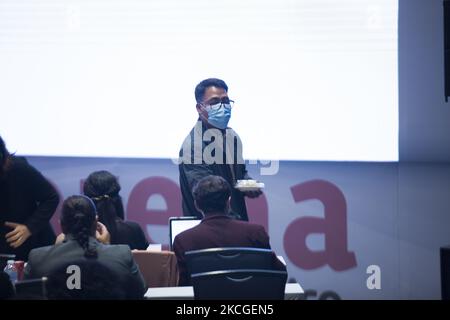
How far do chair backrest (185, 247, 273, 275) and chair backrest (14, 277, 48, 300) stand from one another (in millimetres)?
648

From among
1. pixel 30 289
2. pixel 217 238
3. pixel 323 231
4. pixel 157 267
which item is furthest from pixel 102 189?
pixel 323 231

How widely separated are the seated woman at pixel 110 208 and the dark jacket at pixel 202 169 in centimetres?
45

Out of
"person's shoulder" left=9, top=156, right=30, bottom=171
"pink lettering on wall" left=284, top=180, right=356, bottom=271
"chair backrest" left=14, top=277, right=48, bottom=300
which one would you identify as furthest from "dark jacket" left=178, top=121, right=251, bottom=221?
"chair backrest" left=14, top=277, right=48, bottom=300

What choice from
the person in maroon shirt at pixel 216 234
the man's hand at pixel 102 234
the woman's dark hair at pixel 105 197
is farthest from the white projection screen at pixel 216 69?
the person in maroon shirt at pixel 216 234

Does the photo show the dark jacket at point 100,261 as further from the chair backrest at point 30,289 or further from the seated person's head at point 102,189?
the seated person's head at point 102,189

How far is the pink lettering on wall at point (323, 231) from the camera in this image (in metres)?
5.44

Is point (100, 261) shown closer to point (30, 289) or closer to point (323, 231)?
point (30, 289)

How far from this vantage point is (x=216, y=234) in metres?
3.63

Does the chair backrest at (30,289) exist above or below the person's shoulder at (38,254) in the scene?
below

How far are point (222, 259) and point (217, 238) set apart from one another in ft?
0.70
